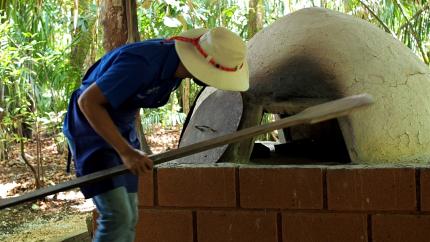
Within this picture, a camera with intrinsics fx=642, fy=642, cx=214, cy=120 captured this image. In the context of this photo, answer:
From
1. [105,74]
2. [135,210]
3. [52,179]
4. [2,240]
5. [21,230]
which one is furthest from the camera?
[52,179]

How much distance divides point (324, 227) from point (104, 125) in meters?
1.31

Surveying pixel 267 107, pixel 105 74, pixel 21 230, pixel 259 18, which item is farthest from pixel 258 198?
pixel 259 18

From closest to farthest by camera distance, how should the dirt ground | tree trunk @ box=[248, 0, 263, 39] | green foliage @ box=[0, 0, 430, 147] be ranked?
the dirt ground → green foliage @ box=[0, 0, 430, 147] → tree trunk @ box=[248, 0, 263, 39]

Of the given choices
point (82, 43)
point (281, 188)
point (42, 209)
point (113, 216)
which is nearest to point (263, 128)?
point (113, 216)

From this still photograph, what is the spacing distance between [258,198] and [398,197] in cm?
64

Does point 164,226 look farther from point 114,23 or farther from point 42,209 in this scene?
point 42,209

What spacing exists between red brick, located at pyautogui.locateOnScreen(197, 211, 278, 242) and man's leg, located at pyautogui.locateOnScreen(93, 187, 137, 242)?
0.75 meters

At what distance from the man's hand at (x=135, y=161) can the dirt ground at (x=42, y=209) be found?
8.31 feet

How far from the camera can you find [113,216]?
2412 mm

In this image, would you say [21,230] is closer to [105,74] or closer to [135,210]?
[135,210]

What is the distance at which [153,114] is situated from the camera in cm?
948

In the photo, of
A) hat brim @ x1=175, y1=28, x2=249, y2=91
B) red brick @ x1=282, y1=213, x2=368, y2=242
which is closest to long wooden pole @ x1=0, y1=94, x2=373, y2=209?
hat brim @ x1=175, y1=28, x2=249, y2=91

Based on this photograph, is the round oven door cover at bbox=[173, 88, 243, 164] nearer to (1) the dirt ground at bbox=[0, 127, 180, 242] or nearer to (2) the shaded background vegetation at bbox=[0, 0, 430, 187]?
(1) the dirt ground at bbox=[0, 127, 180, 242]

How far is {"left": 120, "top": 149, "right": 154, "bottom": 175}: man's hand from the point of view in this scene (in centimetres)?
220
